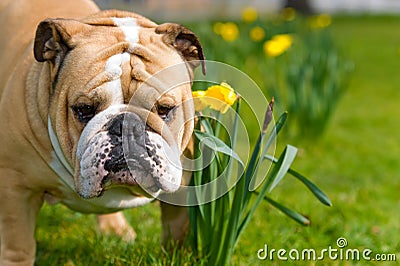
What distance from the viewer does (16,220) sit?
222cm

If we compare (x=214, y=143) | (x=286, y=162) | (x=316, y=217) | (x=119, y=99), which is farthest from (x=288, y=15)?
(x=119, y=99)

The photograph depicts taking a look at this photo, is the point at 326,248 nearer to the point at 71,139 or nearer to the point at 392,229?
the point at 392,229

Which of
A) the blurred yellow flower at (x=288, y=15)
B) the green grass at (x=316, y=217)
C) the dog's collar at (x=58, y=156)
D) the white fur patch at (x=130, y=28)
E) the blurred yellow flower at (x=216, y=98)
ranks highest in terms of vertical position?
the white fur patch at (x=130, y=28)

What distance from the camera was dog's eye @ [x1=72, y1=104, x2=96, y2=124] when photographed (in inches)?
77.7

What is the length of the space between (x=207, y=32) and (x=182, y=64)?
12.7ft

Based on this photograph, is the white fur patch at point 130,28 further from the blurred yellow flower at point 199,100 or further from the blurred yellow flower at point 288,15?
the blurred yellow flower at point 288,15

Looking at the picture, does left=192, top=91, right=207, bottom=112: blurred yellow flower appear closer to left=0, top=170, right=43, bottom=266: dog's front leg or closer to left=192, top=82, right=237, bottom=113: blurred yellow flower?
left=192, top=82, right=237, bottom=113: blurred yellow flower

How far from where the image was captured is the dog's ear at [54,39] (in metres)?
2.05

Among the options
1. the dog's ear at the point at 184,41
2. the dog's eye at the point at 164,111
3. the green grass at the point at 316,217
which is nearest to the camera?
the dog's eye at the point at 164,111

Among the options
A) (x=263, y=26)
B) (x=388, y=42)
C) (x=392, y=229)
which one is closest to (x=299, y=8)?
(x=388, y=42)

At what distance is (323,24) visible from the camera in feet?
21.1

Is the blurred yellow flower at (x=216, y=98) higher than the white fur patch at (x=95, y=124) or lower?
lower

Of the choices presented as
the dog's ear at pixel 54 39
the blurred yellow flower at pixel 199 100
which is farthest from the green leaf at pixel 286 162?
the dog's ear at pixel 54 39

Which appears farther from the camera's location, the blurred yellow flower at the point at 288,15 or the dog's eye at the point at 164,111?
the blurred yellow flower at the point at 288,15
